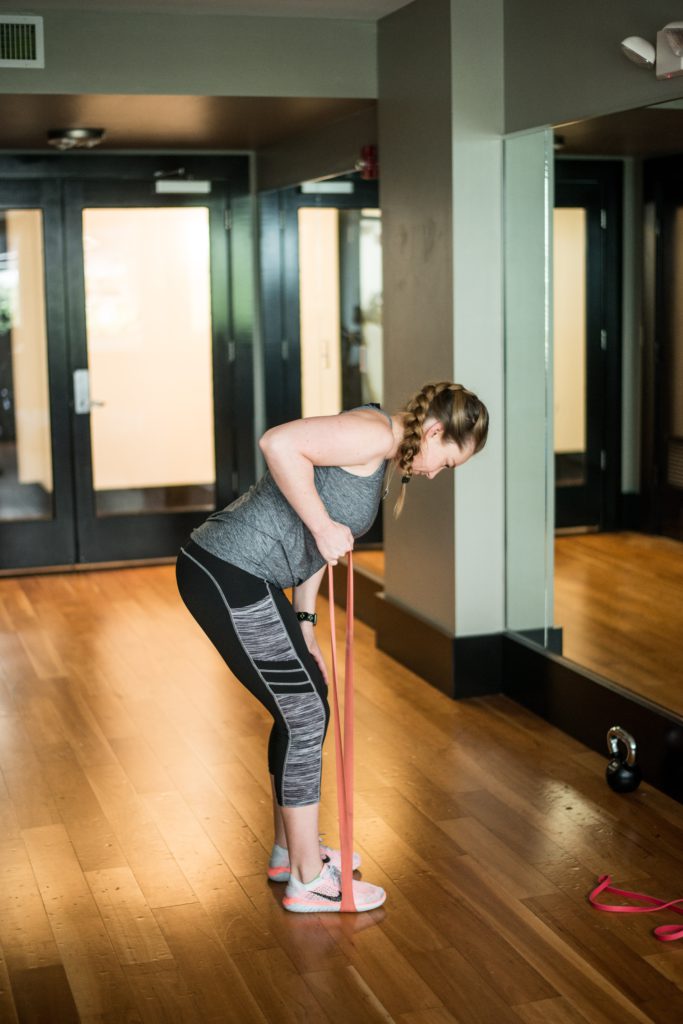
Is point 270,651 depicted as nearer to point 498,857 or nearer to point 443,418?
point 443,418

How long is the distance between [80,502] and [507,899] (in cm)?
458

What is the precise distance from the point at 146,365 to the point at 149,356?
53mm

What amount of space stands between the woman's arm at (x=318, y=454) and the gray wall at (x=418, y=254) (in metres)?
1.97

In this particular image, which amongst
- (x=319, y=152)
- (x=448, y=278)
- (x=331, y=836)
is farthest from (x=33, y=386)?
(x=331, y=836)

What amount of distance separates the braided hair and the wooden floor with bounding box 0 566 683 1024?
1097 mm

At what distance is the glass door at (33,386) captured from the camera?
277 inches

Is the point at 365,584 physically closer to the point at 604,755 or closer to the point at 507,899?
the point at 604,755

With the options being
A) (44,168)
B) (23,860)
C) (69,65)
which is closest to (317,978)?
(23,860)

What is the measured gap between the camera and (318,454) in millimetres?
2785

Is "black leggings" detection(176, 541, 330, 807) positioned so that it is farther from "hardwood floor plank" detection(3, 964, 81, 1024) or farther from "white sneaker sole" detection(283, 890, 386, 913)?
"hardwood floor plank" detection(3, 964, 81, 1024)

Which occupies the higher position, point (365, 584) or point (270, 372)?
point (270, 372)

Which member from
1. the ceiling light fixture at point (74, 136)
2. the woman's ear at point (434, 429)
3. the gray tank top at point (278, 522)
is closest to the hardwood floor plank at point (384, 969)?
the gray tank top at point (278, 522)

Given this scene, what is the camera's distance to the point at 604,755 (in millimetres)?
4188

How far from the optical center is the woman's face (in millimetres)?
2887
